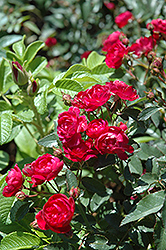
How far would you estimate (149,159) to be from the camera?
0.91 metres

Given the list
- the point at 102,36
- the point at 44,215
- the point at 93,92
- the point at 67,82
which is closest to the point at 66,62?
the point at 102,36

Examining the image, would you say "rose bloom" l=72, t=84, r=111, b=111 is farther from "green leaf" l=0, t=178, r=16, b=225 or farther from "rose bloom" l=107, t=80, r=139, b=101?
"green leaf" l=0, t=178, r=16, b=225

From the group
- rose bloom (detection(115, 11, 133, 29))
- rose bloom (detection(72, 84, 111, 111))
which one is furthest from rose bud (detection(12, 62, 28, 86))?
rose bloom (detection(115, 11, 133, 29))

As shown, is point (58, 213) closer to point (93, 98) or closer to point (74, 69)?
point (93, 98)

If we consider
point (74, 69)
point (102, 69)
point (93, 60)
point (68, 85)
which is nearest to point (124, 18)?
point (93, 60)

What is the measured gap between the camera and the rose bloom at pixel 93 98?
2.41 feet

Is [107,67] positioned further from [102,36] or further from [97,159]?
[102,36]

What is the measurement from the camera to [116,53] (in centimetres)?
96

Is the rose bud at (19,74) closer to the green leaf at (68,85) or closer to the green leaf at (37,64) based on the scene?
the green leaf at (68,85)

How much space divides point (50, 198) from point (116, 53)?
0.55 metres

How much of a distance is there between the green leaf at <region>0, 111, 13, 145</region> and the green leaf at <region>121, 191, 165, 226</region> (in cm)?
43

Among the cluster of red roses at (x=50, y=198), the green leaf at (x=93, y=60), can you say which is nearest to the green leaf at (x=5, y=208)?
the cluster of red roses at (x=50, y=198)

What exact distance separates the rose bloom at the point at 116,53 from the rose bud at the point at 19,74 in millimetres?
292

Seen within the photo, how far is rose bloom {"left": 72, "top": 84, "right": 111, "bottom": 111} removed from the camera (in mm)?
736
